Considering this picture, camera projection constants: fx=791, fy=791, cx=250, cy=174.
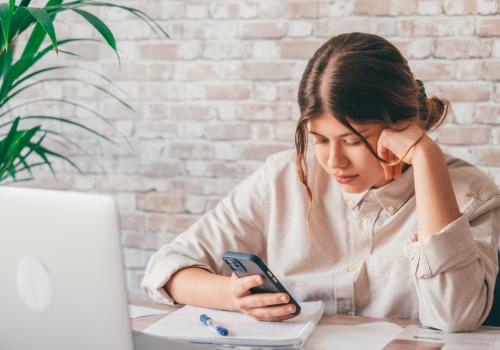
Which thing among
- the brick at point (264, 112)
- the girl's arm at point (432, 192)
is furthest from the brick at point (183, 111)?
the girl's arm at point (432, 192)

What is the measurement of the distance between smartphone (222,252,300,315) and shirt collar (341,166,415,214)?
0.39m

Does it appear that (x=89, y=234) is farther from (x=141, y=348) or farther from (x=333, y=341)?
(x=333, y=341)

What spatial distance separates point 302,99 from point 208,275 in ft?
1.47

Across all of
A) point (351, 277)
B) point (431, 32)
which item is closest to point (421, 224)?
point (351, 277)

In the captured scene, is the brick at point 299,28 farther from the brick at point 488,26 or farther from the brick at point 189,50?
the brick at point 488,26

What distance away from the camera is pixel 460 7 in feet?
8.21

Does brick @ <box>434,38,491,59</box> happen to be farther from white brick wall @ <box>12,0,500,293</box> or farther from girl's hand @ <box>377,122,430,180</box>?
girl's hand @ <box>377,122,430,180</box>

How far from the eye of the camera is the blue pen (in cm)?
147

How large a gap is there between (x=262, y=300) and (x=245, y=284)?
5cm

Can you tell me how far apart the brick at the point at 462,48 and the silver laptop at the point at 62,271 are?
178cm

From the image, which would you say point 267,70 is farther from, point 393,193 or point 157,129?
point 393,193

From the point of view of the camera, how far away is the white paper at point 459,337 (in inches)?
56.9

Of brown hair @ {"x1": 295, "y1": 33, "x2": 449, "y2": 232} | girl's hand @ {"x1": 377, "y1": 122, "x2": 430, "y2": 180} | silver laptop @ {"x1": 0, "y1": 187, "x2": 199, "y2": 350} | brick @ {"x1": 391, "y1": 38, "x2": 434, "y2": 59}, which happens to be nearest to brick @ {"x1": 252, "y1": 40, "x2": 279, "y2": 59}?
brick @ {"x1": 391, "y1": 38, "x2": 434, "y2": 59}

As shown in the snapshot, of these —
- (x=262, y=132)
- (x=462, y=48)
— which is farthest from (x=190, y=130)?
(x=462, y=48)
